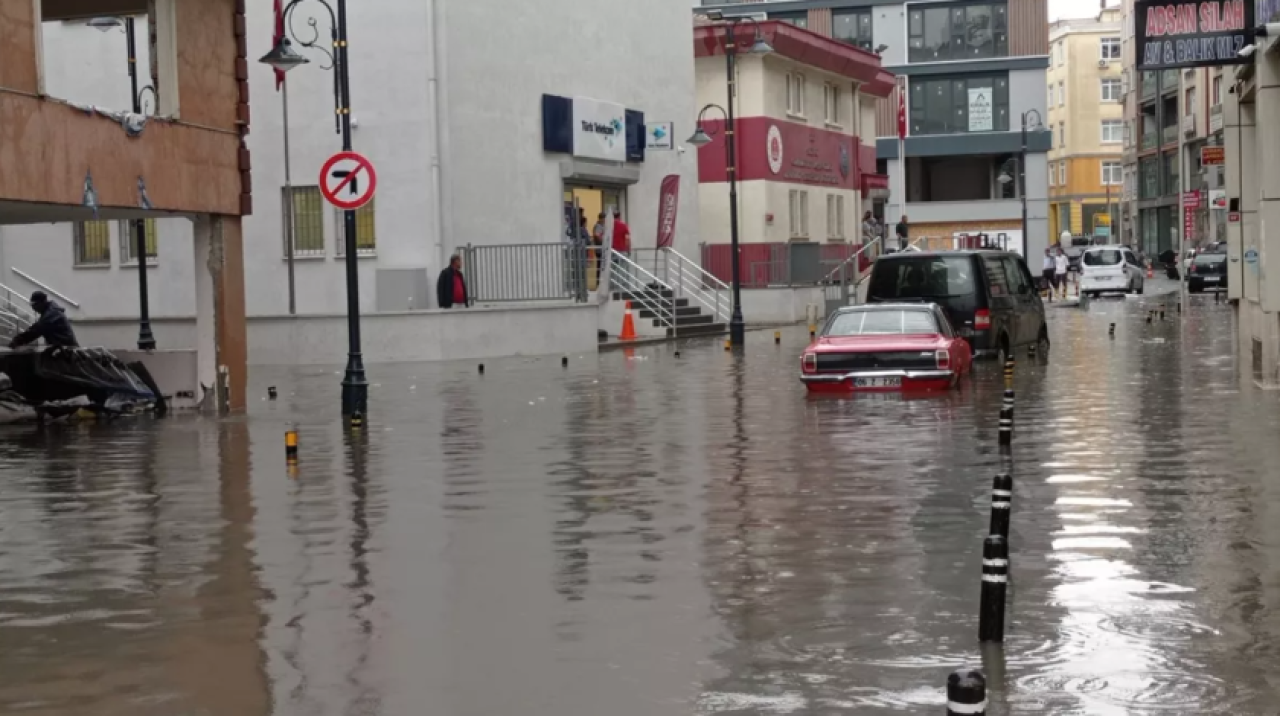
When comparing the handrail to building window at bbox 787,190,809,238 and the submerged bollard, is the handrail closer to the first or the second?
building window at bbox 787,190,809,238

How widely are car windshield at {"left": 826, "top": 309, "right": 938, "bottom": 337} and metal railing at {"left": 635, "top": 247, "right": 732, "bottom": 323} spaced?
2103 cm

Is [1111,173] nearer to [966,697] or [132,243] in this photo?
[132,243]

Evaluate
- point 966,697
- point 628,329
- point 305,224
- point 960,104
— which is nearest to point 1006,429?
point 966,697

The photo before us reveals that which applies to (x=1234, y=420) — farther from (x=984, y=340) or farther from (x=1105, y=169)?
(x=1105, y=169)

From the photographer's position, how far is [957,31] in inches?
3314

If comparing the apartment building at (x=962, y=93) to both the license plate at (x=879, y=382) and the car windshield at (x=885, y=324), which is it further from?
the license plate at (x=879, y=382)

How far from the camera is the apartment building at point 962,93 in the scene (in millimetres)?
82938

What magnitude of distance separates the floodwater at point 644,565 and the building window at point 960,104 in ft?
212

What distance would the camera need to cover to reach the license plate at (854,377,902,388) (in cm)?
2262

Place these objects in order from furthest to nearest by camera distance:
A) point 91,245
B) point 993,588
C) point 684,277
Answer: point 684,277
point 91,245
point 993,588

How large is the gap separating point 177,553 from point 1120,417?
1099 centimetres

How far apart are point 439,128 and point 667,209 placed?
396 inches

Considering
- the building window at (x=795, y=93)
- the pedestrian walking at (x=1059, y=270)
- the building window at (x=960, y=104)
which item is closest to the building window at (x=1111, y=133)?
the building window at (x=960, y=104)

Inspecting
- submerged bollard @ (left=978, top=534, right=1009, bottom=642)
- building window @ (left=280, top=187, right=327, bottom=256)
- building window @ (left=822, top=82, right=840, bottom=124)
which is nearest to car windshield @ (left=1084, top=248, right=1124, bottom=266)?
building window @ (left=822, top=82, right=840, bottom=124)
